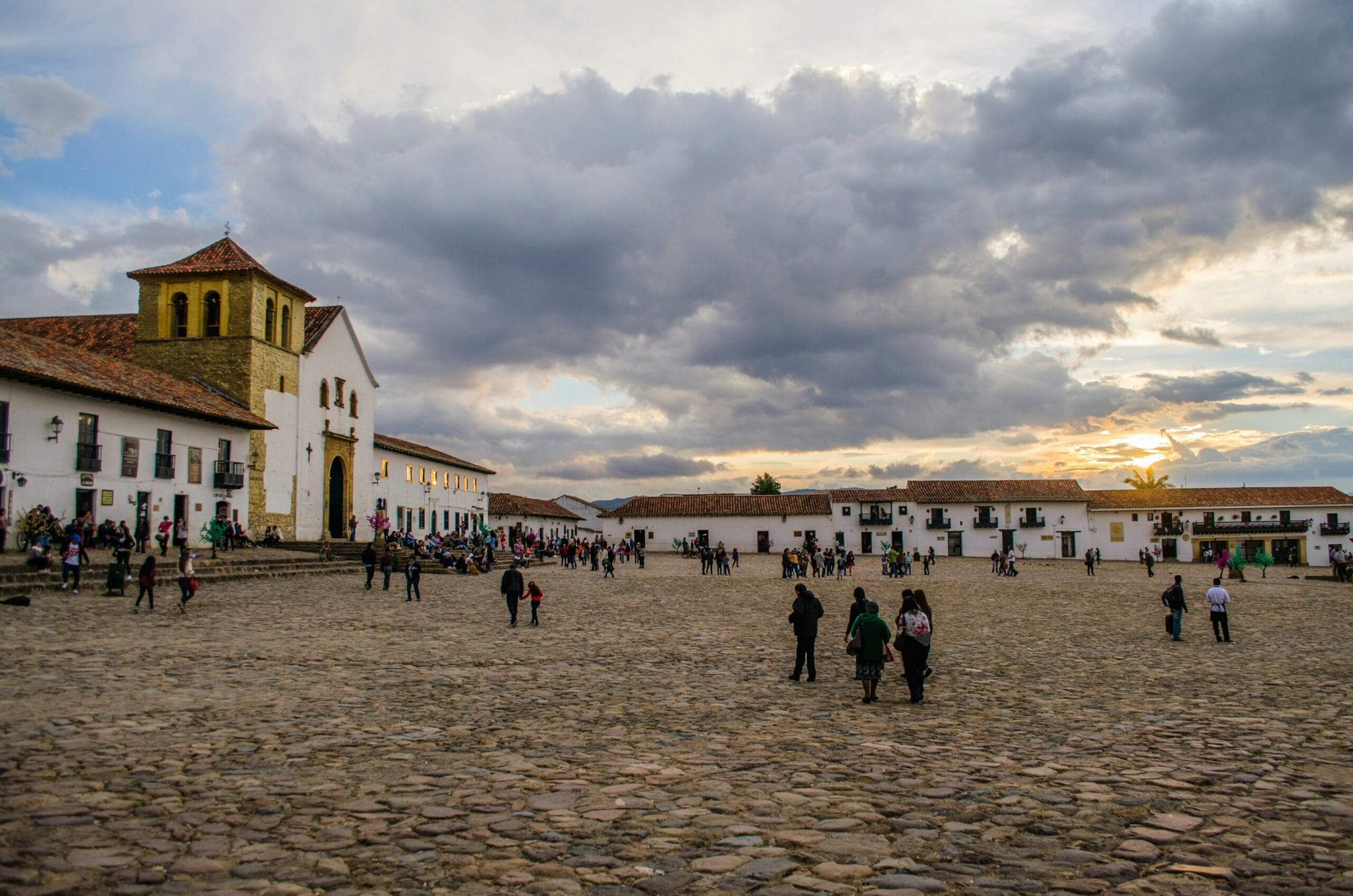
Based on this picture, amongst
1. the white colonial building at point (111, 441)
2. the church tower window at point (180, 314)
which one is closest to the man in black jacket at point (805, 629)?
the white colonial building at point (111, 441)

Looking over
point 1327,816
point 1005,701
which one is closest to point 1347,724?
point 1005,701

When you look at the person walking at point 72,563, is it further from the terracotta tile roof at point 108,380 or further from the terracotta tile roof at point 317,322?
the terracotta tile roof at point 317,322

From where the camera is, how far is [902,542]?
236 feet

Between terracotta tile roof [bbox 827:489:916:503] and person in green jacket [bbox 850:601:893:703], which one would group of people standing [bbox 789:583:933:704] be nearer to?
person in green jacket [bbox 850:601:893:703]

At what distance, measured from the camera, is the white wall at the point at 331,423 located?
139ft

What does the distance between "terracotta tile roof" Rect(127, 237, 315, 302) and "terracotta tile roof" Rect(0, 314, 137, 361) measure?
3072 mm

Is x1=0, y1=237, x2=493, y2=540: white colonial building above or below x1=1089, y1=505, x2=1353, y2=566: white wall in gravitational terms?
above

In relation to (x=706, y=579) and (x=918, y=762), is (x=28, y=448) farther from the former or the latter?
(x=918, y=762)

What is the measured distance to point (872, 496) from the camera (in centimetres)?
7269

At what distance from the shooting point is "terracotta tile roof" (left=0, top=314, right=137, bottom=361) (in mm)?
41469

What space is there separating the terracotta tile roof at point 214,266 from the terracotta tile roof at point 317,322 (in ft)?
10.2

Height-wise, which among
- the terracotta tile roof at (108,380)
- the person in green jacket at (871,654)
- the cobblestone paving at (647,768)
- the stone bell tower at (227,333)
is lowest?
A: the cobblestone paving at (647,768)

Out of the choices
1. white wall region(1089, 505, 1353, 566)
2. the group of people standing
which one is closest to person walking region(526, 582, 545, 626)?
the group of people standing

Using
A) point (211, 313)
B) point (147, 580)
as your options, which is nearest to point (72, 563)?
point (147, 580)
